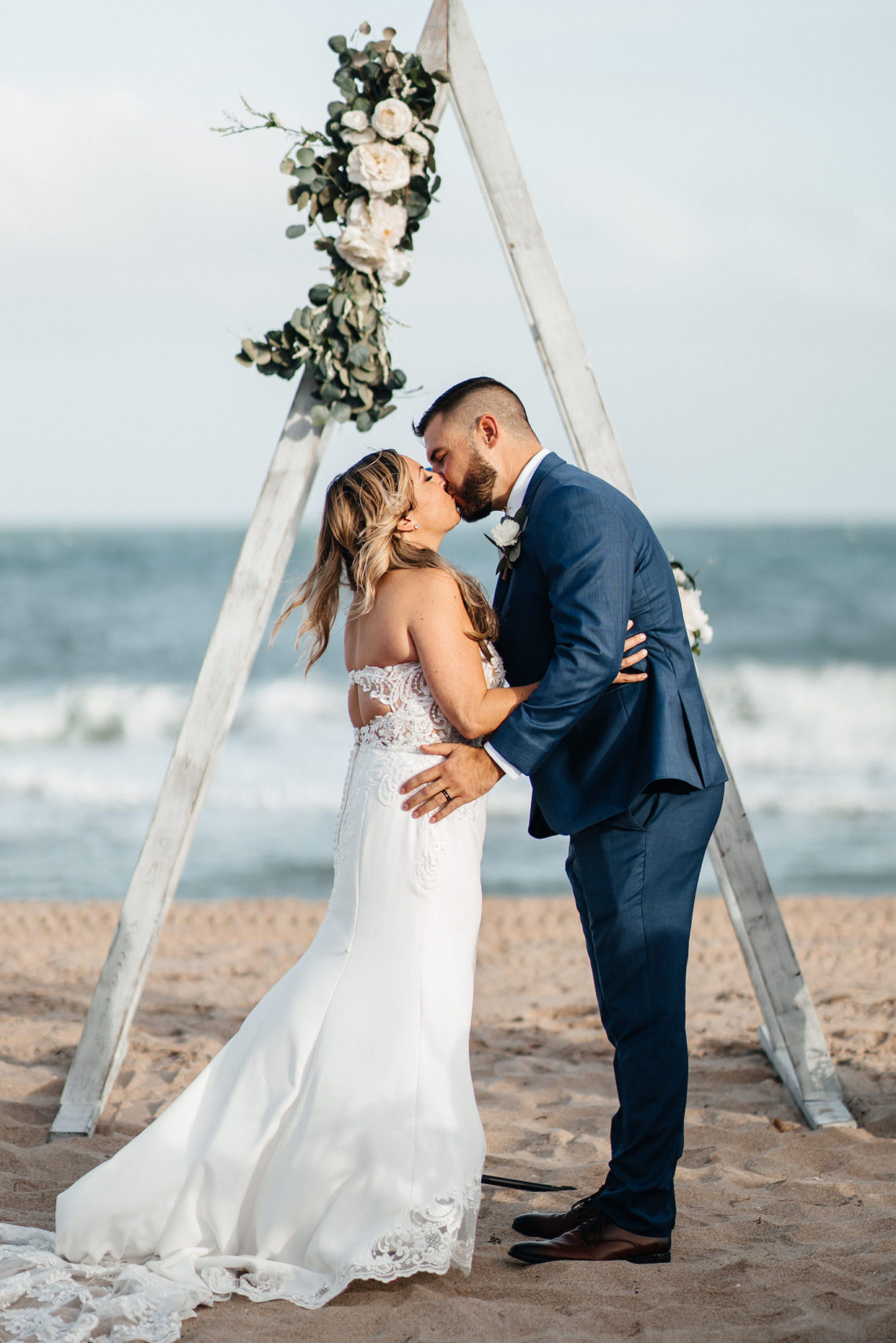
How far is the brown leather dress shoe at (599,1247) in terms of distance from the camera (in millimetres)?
2604

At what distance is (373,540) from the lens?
2.69 m

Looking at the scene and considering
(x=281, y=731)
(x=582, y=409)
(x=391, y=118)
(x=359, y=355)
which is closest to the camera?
(x=391, y=118)

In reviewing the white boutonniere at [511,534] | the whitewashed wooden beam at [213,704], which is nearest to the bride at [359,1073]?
the white boutonniere at [511,534]

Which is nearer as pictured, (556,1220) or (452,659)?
(452,659)

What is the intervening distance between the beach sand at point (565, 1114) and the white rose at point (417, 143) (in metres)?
2.90

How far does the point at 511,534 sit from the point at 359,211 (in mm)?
1167

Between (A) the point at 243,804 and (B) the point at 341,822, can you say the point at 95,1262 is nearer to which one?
(B) the point at 341,822

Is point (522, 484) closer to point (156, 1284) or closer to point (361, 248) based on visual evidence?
point (361, 248)

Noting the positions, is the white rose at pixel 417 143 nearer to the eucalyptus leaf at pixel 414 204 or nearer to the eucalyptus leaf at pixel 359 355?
the eucalyptus leaf at pixel 414 204

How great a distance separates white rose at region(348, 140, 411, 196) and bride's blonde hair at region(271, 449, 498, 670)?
0.91 m

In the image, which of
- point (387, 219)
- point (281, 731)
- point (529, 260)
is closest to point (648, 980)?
point (529, 260)

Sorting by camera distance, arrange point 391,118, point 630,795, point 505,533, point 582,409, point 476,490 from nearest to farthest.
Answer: point 630,795
point 505,533
point 476,490
point 391,118
point 582,409

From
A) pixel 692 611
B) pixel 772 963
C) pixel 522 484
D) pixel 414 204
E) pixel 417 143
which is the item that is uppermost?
pixel 417 143

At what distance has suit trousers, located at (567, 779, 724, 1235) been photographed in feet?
8.62
